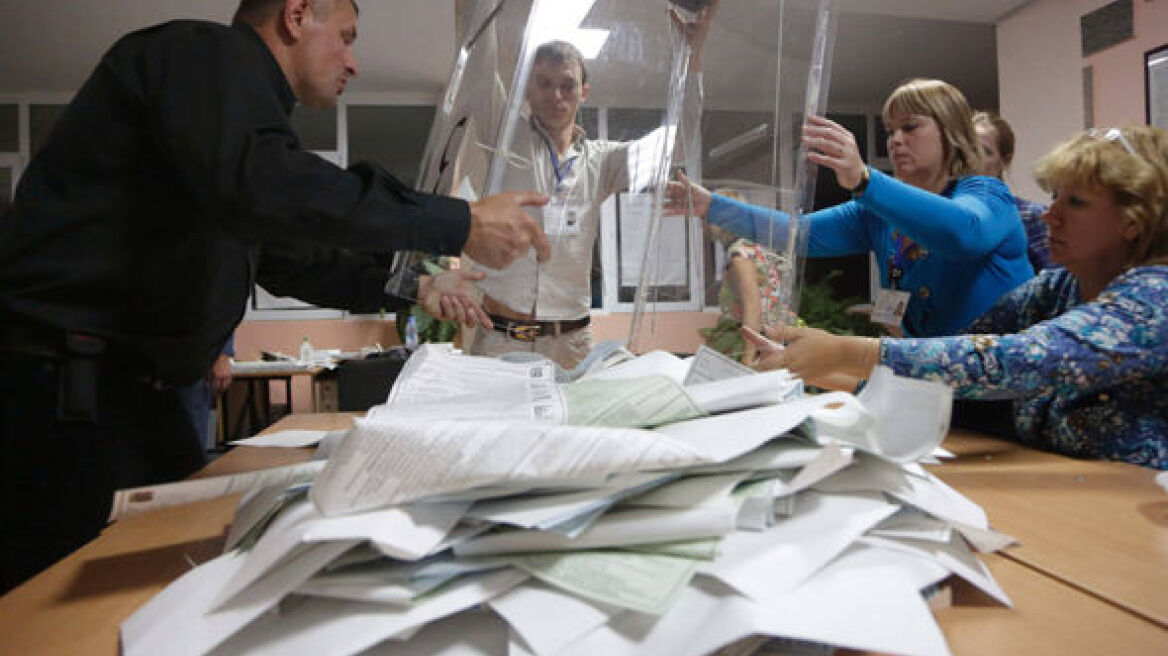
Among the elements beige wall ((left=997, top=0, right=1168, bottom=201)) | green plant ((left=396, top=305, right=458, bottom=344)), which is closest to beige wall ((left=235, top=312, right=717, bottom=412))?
green plant ((left=396, top=305, right=458, bottom=344))

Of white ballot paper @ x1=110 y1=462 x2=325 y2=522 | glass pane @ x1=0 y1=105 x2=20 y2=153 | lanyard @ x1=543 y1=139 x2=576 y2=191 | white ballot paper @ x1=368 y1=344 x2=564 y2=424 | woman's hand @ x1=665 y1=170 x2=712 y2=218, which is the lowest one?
white ballot paper @ x1=110 y1=462 x2=325 y2=522

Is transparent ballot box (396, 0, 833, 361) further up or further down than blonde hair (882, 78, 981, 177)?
further down

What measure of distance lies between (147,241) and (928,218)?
1.25 metres

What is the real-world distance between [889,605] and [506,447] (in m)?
0.23

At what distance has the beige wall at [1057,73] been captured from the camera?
3.95 m

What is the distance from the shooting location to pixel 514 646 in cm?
35

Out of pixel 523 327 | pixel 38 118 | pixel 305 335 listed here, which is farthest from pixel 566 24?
pixel 38 118

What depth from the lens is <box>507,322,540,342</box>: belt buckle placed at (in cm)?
96

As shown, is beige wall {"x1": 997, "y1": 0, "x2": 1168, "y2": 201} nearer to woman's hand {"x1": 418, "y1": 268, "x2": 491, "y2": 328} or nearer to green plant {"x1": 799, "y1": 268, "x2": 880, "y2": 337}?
green plant {"x1": 799, "y1": 268, "x2": 880, "y2": 337}

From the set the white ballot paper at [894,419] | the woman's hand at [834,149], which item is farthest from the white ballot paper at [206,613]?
the woman's hand at [834,149]

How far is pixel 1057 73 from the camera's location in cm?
457

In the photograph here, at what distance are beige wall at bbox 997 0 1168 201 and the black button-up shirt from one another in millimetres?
4147

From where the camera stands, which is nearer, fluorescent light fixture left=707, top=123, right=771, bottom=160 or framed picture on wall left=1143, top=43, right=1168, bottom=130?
fluorescent light fixture left=707, top=123, right=771, bottom=160

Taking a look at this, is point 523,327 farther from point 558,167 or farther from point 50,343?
point 50,343
